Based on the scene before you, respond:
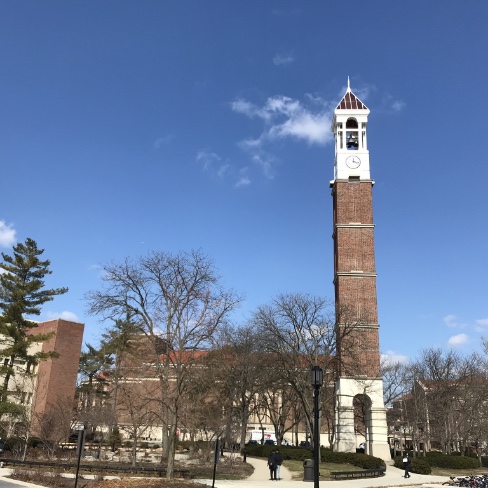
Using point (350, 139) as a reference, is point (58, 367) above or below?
below

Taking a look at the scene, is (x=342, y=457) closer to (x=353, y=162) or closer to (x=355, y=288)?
(x=355, y=288)

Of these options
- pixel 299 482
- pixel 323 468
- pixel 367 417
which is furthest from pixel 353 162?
pixel 299 482

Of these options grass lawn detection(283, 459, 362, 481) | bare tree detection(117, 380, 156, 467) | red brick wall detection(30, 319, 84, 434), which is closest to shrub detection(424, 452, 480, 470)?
grass lawn detection(283, 459, 362, 481)

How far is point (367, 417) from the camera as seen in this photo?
4297 cm

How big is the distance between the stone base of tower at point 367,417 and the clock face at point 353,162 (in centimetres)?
2018

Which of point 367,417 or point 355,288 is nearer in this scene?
point 367,417

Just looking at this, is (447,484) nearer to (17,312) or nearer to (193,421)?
(193,421)

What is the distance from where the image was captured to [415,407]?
55.1 metres

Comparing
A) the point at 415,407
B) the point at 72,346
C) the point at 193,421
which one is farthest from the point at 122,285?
the point at 415,407

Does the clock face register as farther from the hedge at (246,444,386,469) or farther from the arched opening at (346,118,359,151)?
the hedge at (246,444,386,469)

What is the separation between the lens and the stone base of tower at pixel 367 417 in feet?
136

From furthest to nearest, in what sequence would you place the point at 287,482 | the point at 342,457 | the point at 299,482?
the point at 342,457, the point at 299,482, the point at 287,482

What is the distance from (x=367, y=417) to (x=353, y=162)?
23.6 m

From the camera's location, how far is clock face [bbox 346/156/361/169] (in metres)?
49.0
